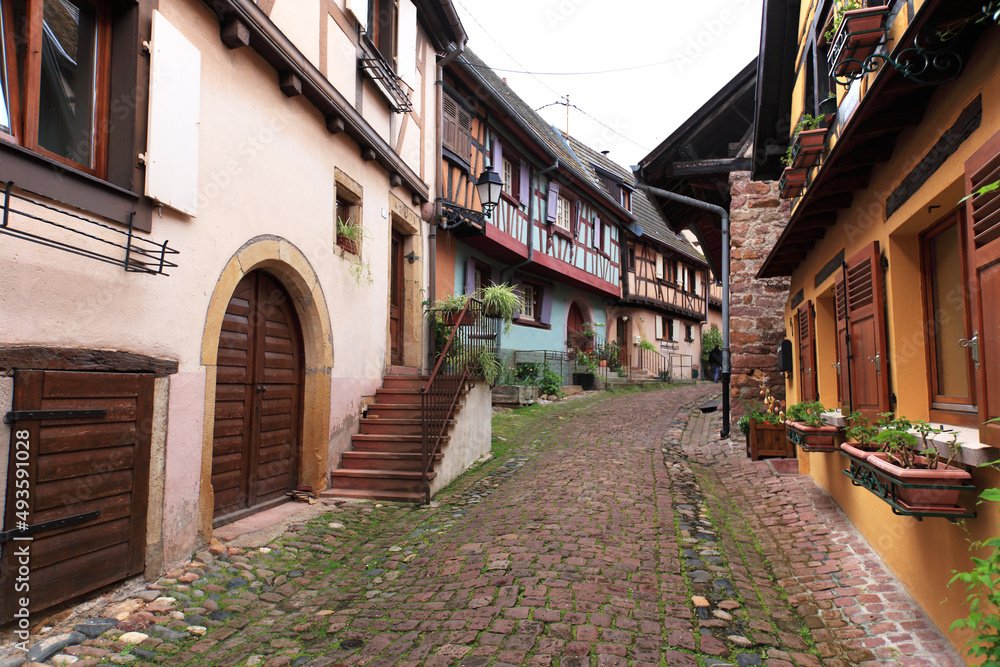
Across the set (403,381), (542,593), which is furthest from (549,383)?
(542,593)

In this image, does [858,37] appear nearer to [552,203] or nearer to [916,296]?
[916,296]

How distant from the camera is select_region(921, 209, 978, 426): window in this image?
322 centimetres

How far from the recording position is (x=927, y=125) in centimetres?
334

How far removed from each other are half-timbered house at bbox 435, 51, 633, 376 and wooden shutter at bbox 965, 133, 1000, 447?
7.73 m

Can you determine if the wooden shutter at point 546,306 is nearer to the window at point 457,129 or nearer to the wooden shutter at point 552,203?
the wooden shutter at point 552,203

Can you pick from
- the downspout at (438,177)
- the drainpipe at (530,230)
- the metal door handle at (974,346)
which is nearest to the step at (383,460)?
the downspout at (438,177)

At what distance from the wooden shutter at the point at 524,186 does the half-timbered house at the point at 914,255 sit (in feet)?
25.5

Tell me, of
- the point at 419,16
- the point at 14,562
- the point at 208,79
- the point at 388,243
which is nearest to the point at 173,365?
the point at 14,562

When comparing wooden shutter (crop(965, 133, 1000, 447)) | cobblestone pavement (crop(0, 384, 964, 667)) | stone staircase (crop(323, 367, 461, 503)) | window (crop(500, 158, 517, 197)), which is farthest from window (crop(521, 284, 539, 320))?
wooden shutter (crop(965, 133, 1000, 447))

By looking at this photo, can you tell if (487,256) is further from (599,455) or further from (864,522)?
(864,522)

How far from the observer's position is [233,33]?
4812 millimetres

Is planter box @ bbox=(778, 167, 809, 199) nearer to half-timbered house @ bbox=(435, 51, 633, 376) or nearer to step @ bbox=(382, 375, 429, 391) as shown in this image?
step @ bbox=(382, 375, 429, 391)

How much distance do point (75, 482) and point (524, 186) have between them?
11.4m

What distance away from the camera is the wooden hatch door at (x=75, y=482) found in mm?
3066
